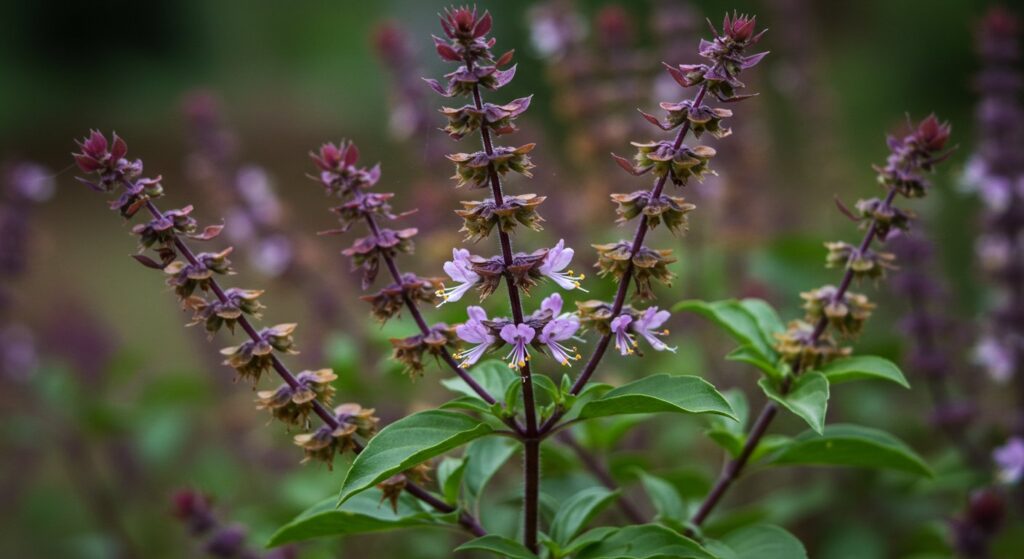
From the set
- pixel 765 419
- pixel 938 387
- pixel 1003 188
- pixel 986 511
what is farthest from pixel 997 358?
pixel 765 419

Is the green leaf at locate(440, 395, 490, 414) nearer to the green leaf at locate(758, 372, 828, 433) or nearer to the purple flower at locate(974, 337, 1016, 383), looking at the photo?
→ the green leaf at locate(758, 372, 828, 433)

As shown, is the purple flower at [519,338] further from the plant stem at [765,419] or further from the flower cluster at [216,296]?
the plant stem at [765,419]

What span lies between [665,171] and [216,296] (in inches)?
19.6

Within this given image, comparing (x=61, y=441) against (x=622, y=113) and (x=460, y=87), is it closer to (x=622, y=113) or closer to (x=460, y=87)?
(x=622, y=113)

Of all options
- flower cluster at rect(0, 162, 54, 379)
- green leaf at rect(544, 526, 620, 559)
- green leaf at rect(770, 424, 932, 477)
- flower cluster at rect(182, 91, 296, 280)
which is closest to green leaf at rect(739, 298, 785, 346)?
green leaf at rect(770, 424, 932, 477)

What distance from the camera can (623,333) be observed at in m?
1.06

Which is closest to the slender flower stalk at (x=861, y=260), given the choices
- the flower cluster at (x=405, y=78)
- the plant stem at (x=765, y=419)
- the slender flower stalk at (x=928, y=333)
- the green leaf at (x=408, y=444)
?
the plant stem at (x=765, y=419)

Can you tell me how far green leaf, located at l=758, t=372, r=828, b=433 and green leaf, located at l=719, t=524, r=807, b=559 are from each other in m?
0.17

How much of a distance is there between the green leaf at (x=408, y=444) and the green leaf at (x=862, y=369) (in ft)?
1.44

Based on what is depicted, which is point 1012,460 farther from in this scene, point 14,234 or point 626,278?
point 14,234

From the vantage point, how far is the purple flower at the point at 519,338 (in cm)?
102

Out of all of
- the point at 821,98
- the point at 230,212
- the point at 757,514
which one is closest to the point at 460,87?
the point at 757,514

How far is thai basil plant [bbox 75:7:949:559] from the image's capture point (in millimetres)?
1009

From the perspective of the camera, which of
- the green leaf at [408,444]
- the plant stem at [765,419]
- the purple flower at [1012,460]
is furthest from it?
the purple flower at [1012,460]
